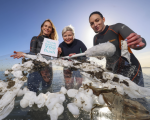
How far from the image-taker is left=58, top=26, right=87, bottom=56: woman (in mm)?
1647

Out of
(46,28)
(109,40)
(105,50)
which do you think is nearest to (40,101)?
(105,50)

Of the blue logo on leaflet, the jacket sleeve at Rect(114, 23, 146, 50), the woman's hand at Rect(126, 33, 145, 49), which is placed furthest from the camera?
the blue logo on leaflet

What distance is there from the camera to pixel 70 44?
1758 mm

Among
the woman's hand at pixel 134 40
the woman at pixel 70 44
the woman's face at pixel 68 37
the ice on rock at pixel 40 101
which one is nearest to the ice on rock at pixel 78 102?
the ice on rock at pixel 40 101

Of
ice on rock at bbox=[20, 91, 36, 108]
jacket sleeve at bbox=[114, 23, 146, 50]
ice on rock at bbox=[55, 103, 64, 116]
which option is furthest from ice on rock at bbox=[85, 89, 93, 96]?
jacket sleeve at bbox=[114, 23, 146, 50]

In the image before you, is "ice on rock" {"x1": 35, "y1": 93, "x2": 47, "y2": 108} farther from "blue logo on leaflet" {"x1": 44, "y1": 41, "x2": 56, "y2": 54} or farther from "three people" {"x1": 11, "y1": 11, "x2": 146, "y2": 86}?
"blue logo on leaflet" {"x1": 44, "y1": 41, "x2": 56, "y2": 54}

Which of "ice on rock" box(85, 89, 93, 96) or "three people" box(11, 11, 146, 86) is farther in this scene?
"three people" box(11, 11, 146, 86)

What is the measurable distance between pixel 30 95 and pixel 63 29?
1457 millimetres

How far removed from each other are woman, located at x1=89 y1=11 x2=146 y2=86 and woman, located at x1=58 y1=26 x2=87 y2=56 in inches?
17.3

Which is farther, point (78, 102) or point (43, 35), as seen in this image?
point (43, 35)

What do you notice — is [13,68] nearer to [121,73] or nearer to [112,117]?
[112,117]

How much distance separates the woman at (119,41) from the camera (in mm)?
694

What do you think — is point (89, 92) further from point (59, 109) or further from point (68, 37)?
point (68, 37)

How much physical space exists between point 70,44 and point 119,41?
98 cm
